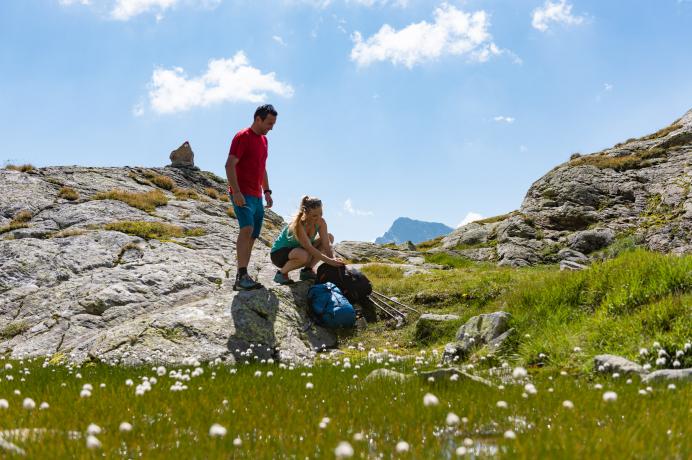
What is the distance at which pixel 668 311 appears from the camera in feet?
22.9

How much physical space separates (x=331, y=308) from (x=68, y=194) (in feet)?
59.9

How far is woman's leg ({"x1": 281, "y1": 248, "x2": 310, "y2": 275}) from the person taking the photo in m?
12.2

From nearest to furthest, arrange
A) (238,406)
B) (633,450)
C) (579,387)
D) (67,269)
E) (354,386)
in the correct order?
(633,450) < (238,406) < (579,387) < (354,386) < (67,269)

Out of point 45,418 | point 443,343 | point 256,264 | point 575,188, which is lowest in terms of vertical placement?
point 443,343

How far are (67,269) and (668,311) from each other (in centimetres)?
1493

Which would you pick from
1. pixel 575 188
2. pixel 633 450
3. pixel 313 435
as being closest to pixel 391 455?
pixel 313 435

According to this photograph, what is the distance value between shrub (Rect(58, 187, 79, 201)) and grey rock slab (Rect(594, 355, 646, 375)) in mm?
23849

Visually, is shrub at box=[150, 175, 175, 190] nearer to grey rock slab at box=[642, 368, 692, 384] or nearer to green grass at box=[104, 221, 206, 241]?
green grass at box=[104, 221, 206, 241]

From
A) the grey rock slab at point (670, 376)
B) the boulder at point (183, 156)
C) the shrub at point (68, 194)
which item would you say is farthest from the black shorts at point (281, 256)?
the boulder at point (183, 156)

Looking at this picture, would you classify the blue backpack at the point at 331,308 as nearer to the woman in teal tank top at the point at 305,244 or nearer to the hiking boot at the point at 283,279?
the woman in teal tank top at the point at 305,244

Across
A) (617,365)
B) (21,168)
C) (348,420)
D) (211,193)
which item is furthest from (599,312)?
(211,193)

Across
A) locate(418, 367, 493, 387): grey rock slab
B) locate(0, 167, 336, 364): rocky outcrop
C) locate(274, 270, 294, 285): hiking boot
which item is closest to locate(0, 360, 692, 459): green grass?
locate(418, 367, 493, 387): grey rock slab

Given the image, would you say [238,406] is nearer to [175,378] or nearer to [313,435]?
[313,435]

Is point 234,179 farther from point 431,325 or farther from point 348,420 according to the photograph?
point 348,420
